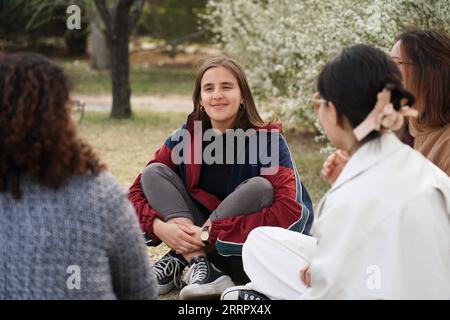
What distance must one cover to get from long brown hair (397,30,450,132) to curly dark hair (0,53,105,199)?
172 centimetres

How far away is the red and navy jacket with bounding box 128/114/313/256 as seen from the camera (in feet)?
11.8

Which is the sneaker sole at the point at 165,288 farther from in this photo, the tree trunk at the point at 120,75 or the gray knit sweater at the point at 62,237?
the tree trunk at the point at 120,75

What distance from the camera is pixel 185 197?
151 inches

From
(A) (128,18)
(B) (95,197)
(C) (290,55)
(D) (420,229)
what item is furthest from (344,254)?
(A) (128,18)

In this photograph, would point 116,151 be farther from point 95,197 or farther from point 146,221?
point 95,197

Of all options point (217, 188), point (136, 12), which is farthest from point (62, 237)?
point (136, 12)

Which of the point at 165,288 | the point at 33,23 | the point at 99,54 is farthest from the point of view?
the point at 99,54

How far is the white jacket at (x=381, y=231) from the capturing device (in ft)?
7.21

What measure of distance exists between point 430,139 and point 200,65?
1.40 m

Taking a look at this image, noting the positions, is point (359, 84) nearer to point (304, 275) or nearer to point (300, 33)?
point (304, 275)

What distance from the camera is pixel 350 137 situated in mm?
2348

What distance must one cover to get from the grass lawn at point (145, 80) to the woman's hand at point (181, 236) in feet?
35.5

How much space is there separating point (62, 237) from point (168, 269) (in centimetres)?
186

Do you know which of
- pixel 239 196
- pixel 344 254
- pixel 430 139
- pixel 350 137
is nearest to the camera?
pixel 344 254
